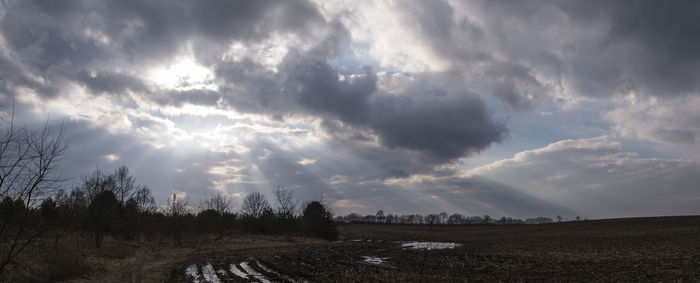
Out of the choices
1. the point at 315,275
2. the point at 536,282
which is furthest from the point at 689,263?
the point at 315,275

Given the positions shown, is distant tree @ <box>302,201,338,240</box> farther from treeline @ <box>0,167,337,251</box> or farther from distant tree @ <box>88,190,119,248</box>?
distant tree @ <box>88,190,119,248</box>

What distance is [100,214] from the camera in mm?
35875

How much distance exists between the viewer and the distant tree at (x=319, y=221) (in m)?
68.2

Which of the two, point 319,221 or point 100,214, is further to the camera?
point 319,221

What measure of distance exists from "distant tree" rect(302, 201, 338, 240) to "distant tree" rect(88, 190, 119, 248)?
34483 mm

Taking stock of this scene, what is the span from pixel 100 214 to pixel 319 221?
1514 inches

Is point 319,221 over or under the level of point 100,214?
under

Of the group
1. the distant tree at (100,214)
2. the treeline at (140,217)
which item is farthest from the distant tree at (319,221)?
the distant tree at (100,214)

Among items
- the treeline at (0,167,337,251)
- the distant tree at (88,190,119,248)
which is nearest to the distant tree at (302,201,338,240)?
the treeline at (0,167,337,251)

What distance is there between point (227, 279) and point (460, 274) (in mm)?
12431

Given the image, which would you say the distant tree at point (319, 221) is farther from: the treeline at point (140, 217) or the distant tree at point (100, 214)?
the distant tree at point (100, 214)

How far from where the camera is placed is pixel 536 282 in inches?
649

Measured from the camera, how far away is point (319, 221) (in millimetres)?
68562

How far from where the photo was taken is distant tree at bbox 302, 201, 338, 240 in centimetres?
6819
